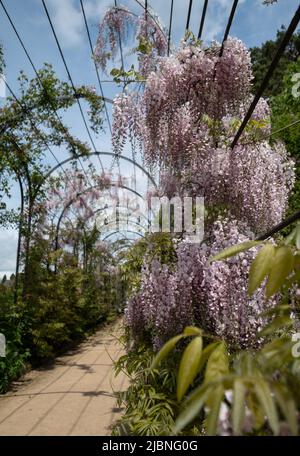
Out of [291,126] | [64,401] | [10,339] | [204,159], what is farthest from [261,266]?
[10,339]

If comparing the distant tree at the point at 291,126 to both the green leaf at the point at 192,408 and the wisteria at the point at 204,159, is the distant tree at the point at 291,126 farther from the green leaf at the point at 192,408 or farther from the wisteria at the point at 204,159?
the green leaf at the point at 192,408

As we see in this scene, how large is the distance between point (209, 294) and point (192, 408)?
1680mm

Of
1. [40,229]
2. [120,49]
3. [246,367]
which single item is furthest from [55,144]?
[246,367]

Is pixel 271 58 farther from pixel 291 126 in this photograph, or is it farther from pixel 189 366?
pixel 189 366

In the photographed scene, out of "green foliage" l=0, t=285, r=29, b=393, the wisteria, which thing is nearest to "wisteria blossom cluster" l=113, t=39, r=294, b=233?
the wisteria

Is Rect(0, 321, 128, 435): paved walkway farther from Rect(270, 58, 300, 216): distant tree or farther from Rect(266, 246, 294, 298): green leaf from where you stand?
Rect(266, 246, 294, 298): green leaf

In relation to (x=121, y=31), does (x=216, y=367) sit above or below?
below

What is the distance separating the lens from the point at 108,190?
13.7 metres

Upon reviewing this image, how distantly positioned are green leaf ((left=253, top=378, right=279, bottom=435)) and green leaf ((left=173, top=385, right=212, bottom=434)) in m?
0.06

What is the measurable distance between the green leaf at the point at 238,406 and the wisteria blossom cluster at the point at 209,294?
1.35 metres

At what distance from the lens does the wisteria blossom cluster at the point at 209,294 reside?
2053 mm

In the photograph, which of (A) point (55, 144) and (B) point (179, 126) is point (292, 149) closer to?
(B) point (179, 126)

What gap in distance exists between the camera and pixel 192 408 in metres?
0.52
